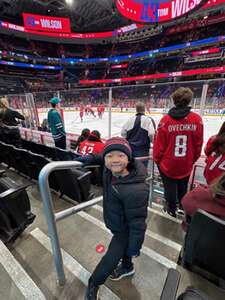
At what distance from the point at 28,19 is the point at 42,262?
11231 millimetres

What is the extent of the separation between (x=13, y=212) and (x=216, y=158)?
5.78 ft

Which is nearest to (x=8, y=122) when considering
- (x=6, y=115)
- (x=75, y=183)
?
(x=6, y=115)

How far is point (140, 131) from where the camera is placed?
2139 millimetres

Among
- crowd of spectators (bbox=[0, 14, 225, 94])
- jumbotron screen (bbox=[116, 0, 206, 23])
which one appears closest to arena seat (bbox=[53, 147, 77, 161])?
jumbotron screen (bbox=[116, 0, 206, 23])

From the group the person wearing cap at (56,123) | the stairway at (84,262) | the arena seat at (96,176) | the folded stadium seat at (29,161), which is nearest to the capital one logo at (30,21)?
the person wearing cap at (56,123)

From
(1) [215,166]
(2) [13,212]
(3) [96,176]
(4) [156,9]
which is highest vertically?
(4) [156,9]

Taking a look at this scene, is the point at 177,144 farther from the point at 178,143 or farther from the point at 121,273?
the point at 121,273

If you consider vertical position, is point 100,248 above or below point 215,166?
below

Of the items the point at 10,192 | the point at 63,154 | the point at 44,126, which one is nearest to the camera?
the point at 10,192

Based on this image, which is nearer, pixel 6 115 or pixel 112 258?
pixel 112 258

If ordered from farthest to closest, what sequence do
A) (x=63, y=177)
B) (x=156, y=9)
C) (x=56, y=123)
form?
(x=56, y=123) → (x=156, y=9) → (x=63, y=177)

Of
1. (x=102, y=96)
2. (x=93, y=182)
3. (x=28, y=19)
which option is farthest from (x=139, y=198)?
(x=28, y=19)

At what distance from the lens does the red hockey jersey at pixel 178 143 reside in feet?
4.74

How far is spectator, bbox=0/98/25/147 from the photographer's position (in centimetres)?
309
